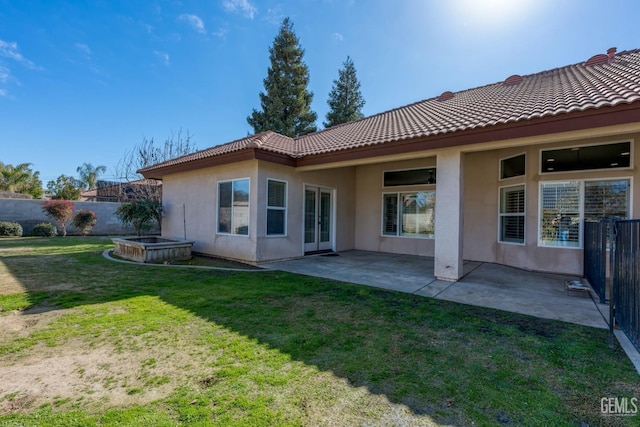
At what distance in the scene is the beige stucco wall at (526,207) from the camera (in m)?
7.04

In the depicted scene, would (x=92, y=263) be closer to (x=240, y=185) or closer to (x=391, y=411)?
(x=240, y=185)

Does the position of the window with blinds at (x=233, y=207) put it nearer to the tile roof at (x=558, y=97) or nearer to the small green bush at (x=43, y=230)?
the tile roof at (x=558, y=97)

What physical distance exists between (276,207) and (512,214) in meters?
6.96

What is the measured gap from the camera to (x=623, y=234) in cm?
354

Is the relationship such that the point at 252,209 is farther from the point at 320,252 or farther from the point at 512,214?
the point at 512,214

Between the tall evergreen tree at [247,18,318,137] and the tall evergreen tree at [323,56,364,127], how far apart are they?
3186mm

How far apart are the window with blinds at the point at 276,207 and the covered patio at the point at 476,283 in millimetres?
1036

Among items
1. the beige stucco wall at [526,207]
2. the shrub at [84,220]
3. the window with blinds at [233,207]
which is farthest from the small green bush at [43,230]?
the beige stucco wall at [526,207]

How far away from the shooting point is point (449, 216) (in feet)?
22.1

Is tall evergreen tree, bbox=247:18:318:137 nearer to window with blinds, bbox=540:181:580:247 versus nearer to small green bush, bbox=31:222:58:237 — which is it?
small green bush, bbox=31:222:58:237

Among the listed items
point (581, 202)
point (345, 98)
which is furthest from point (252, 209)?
point (345, 98)

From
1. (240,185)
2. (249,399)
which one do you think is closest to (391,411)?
(249,399)

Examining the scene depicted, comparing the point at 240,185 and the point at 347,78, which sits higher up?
the point at 347,78

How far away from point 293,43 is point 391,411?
28.9 metres
